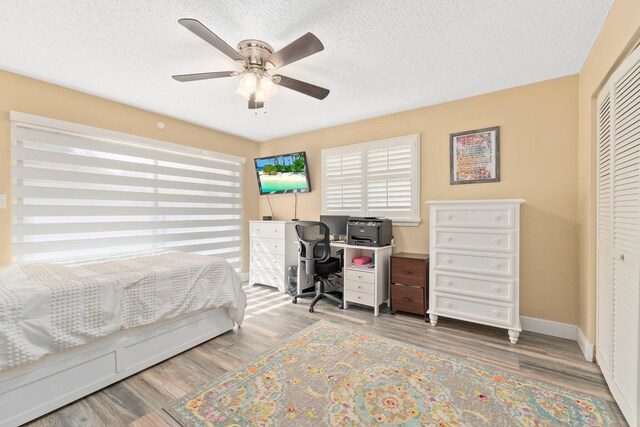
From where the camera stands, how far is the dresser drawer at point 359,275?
3.25 metres

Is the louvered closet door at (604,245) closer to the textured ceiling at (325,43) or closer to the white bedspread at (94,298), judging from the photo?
the textured ceiling at (325,43)

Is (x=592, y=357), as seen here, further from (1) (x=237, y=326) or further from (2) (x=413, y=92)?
(1) (x=237, y=326)

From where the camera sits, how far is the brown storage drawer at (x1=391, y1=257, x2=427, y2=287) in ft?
9.86

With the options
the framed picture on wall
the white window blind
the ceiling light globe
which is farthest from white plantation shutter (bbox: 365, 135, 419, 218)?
the white window blind

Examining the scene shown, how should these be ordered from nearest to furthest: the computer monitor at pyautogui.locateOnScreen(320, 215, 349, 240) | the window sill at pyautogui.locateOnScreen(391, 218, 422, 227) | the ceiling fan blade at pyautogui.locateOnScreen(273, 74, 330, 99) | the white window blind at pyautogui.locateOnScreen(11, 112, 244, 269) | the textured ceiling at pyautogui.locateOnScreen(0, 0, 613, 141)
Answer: the textured ceiling at pyautogui.locateOnScreen(0, 0, 613, 141)
the ceiling fan blade at pyautogui.locateOnScreen(273, 74, 330, 99)
the white window blind at pyautogui.locateOnScreen(11, 112, 244, 269)
the window sill at pyautogui.locateOnScreen(391, 218, 422, 227)
the computer monitor at pyautogui.locateOnScreen(320, 215, 349, 240)

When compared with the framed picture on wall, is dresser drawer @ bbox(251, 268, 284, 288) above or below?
below

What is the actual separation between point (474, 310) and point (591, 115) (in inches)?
74.6

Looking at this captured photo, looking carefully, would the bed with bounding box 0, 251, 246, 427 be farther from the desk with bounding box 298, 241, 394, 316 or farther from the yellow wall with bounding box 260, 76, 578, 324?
the yellow wall with bounding box 260, 76, 578, 324

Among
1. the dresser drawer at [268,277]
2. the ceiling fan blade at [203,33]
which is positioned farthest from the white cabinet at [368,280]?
the ceiling fan blade at [203,33]

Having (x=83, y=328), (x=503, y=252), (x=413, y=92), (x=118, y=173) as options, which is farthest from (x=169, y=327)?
(x=413, y=92)

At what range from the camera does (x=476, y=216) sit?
2.66 metres

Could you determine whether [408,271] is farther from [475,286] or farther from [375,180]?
[375,180]

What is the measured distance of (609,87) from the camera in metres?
1.82

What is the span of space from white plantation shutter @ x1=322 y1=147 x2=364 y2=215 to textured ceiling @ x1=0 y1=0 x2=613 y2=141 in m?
0.97
